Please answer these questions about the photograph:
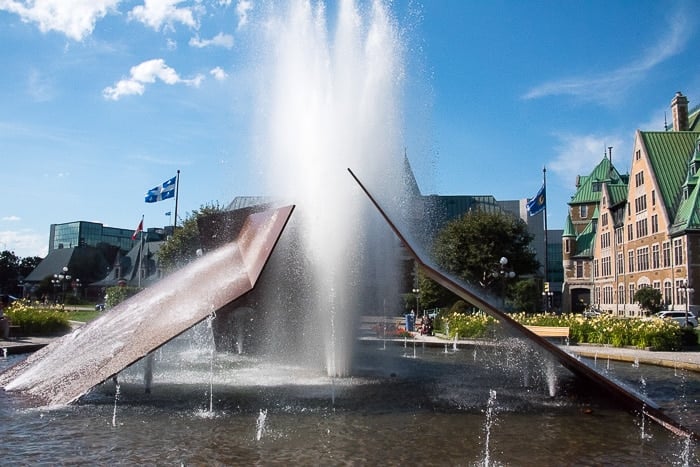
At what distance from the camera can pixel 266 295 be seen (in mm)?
13758

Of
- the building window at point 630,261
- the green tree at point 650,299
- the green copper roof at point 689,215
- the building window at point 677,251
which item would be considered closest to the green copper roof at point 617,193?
the building window at point 630,261

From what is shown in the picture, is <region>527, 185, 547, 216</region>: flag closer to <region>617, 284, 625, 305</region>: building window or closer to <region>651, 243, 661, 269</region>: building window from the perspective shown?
<region>651, 243, 661, 269</region>: building window

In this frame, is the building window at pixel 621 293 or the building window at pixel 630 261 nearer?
the building window at pixel 630 261

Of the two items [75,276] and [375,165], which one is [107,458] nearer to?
[375,165]

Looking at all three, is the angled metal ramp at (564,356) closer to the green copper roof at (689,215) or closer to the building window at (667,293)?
the green copper roof at (689,215)

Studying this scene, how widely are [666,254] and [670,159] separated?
9743 millimetres

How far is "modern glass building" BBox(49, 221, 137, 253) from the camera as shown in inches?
5320

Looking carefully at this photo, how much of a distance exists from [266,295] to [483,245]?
1521 inches

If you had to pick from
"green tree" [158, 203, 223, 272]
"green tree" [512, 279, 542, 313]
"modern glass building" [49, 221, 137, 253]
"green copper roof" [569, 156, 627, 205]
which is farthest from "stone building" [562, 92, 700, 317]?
"modern glass building" [49, 221, 137, 253]

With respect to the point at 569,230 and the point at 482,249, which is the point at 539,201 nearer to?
the point at 482,249

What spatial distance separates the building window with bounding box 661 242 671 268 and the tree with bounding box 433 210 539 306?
12.6 meters

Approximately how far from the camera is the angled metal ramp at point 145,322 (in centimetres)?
834

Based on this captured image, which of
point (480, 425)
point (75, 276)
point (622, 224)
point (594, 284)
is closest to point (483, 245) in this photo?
point (622, 224)

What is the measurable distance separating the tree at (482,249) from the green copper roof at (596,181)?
138 ft
